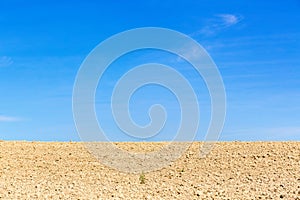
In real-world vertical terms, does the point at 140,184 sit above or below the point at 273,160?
below

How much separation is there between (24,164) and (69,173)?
115 inches

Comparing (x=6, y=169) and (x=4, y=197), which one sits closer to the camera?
(x=4, y=197)

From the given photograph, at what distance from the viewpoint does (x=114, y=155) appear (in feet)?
73.1

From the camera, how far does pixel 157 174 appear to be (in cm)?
1916

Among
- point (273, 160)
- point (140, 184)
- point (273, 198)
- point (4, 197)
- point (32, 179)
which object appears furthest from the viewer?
point (273, 160)

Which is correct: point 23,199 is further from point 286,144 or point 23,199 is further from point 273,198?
point 286,144

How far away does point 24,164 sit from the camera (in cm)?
2156

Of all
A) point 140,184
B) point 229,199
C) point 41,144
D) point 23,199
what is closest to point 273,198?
point 229,199

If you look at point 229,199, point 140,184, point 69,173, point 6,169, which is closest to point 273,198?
point 229,199

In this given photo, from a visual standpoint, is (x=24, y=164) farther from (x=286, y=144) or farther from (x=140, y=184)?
(x=286, y=144)

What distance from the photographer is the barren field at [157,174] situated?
48.6ft

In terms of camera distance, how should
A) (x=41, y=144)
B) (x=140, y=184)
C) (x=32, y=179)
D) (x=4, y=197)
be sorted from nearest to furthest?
(x=4, y=197) < (x=140, y=184) < (x=32, y=179) < (x=41, y=144)

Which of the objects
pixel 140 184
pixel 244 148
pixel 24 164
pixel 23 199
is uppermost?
pixel 244 148

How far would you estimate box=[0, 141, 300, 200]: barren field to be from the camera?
14.8 m
